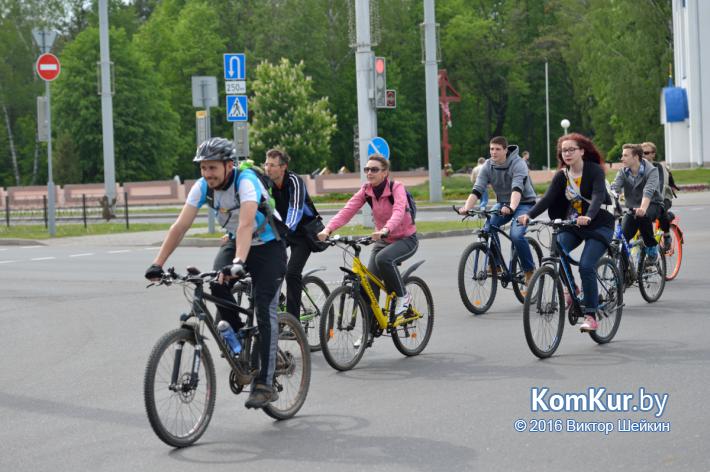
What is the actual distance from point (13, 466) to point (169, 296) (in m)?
9.25

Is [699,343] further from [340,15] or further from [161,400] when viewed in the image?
[340,15]

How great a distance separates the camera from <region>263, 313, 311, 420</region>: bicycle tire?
25.9 feet

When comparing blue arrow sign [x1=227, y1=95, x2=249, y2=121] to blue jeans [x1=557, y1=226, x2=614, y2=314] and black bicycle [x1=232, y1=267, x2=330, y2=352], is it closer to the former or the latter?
black bicycle [x1=232, y1=267, x2=330, y2=352]

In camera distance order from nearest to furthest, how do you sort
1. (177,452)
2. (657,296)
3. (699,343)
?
1. (177,452)
2. (699,343)
3. (657,296)

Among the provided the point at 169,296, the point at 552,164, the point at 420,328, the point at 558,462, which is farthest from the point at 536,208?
the point at 552,164

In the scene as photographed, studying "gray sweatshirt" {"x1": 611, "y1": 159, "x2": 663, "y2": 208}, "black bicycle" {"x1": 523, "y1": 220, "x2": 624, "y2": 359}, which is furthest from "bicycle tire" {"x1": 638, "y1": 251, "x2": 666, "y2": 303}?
"black bicycle" {"x1": 523, "y1": 220, "x2": 624, "y2": 359}

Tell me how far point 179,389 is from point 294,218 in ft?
11.1

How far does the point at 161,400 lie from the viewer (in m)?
7.02

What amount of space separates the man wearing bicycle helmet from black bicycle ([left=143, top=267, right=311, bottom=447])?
9 centimetres

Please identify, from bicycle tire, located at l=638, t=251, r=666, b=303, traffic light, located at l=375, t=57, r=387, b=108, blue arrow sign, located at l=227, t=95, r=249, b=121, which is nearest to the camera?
bicycle tire, located at l=638, t=251, r=666, b=303

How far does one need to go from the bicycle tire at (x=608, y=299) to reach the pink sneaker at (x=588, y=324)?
6.2 inches

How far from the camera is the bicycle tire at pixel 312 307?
10.5 m

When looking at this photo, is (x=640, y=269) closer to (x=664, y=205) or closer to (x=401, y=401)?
(x=664, y=205)

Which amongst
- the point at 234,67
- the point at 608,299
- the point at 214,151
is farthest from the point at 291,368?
the point at 234,67
